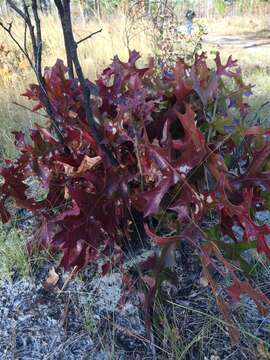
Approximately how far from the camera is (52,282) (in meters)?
1.27

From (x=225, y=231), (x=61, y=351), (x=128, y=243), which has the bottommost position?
(x=61, y=351)

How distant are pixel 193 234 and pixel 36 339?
0.52 m

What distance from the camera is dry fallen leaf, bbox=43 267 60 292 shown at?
1250mm

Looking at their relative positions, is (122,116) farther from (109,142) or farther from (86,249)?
(86,249)

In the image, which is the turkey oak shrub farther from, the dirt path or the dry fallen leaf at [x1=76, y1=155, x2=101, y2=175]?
the dirt path

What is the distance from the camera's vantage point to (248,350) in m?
0.99

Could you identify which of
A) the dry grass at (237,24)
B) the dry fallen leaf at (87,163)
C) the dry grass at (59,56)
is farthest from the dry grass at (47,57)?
the dry grass at (237,24)

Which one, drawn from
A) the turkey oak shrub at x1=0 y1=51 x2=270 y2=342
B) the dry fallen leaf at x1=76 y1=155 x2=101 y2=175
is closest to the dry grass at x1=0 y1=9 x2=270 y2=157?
the turkey oak shrub at x1=0 y1=51 x2=270 y2=342

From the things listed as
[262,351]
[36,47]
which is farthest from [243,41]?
[262,351]

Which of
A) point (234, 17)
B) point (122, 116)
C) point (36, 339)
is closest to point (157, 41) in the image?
point (122, 116)

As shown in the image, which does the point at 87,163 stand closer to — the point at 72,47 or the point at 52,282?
the point at 72,47

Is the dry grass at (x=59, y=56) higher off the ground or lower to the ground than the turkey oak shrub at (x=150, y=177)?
lower

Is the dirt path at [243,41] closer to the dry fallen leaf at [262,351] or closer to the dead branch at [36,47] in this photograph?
the dead branch at [36,47]

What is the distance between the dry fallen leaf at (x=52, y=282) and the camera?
1250 millimetres
